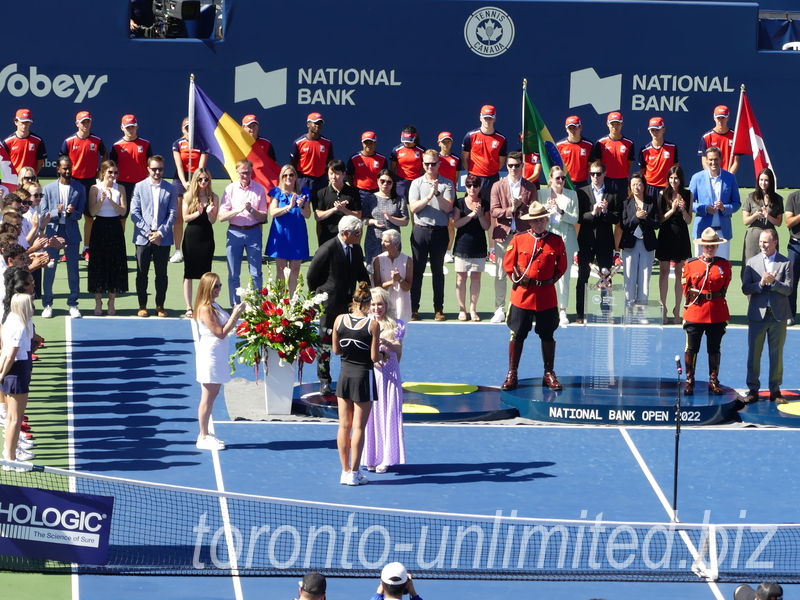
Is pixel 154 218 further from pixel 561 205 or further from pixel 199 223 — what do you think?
pixel 561 205

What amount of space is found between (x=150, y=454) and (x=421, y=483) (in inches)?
105

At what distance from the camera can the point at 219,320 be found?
45.1 feet

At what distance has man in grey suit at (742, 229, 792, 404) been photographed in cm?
1515

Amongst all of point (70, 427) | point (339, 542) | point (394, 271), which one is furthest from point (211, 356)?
point (339, 542)

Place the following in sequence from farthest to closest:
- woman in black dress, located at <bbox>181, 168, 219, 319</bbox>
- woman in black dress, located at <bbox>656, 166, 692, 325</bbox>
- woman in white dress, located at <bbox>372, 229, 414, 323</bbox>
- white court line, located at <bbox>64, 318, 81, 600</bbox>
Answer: woman in black dress, located at <bbox>656, 166, 692, 325</bbox> → woman in black dress, located at <bbox>181, 168, 219, 319</bbox> → woman in white dress, located at <bbox>372, 229, 414, 323</bbox> → white court line, located at <bbox>64, 318, 81, 600</bbox>

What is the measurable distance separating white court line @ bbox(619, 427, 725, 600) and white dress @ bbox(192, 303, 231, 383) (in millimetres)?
4069

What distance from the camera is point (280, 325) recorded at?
1477 centimetres

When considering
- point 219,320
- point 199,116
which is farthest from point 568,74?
point 219,320

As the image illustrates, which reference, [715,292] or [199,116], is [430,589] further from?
[199,116]

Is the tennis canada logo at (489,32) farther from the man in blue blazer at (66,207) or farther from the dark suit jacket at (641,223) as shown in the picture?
the man in blue blazer at (66,207)

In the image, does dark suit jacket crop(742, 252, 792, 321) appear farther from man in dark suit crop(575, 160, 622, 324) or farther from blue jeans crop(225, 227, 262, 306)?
blue jeans crop(225, 227, 262, 306)

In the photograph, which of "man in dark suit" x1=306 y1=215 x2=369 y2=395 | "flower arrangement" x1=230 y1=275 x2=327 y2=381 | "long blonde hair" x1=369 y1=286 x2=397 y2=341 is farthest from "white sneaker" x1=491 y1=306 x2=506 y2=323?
"long blonde hair" x1=369 y1=286 x2=397 y2=341

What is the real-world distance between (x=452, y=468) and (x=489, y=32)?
50.0ft

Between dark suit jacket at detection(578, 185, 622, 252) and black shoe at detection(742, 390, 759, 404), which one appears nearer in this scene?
black shoe at detection(742, 390, 759, 404)
